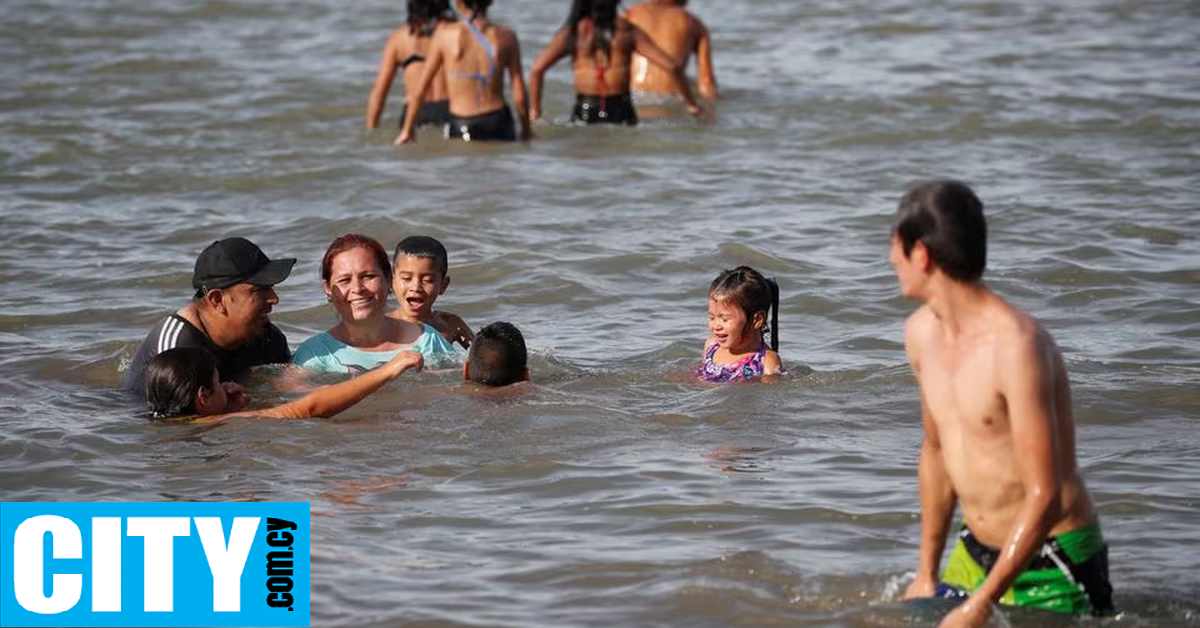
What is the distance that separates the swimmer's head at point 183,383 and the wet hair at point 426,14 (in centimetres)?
641

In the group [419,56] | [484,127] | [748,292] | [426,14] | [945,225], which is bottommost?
[748,292]

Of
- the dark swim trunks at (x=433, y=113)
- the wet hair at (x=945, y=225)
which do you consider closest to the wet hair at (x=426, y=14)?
the dark swim trunks at (x=433, y=113)

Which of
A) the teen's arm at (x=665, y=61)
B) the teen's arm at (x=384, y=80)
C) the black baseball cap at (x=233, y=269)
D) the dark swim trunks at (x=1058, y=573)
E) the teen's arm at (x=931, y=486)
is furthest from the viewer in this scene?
the teen's arm at (x=665, y=61)

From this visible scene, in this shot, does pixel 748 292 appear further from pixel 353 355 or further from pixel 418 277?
pixel 353 355

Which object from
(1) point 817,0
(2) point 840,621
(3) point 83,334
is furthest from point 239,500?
(1) point 817,0

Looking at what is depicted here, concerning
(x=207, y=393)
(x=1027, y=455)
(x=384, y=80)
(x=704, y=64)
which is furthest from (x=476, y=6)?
(x=1027, y=455)

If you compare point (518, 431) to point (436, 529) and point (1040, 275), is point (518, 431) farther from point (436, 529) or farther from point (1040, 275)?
point (1040, 275)

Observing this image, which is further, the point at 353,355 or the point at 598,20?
the point at 598,20

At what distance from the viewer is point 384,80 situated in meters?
14.2

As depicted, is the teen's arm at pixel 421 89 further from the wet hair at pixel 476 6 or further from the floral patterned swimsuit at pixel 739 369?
the floral patterned swimsuit at pixel 739 369

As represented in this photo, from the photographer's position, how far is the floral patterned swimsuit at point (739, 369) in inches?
332

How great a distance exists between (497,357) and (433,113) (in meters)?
6.55

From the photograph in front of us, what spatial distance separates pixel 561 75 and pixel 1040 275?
27.1 feet

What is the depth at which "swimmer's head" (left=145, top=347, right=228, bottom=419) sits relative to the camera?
765cm
